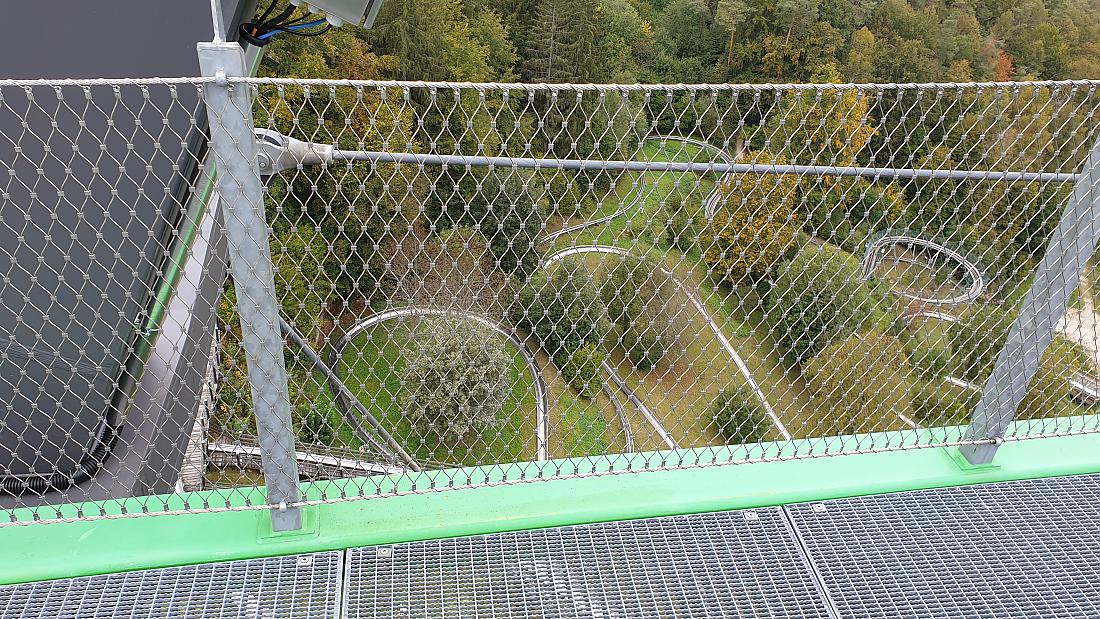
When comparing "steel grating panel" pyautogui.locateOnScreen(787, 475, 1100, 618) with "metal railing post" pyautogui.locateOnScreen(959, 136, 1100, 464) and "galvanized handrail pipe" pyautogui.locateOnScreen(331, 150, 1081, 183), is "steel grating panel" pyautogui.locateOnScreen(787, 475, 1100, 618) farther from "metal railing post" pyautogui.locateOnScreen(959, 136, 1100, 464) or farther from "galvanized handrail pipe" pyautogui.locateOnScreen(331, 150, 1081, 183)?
"galvanized handrail pipe" pyautogui.locateOnScreen(331, 150, 1081, 183)

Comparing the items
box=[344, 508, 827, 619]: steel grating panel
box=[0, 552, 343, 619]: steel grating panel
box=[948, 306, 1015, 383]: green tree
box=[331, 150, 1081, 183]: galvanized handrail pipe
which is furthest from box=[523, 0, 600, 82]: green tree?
box=[0, 552, 343, 619]: steel grating panel

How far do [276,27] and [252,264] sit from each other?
1.46 metres

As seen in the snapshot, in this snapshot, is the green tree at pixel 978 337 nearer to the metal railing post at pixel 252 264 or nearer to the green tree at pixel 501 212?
the green tree at pixel 501 212

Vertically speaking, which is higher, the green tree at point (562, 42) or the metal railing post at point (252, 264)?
the metal railing post at point (252, 264)

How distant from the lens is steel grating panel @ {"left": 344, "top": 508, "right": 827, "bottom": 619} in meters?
1.36

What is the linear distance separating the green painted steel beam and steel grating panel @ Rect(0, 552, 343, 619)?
0.08ft

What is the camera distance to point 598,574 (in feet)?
4.68

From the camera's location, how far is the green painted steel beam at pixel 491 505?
142 cm

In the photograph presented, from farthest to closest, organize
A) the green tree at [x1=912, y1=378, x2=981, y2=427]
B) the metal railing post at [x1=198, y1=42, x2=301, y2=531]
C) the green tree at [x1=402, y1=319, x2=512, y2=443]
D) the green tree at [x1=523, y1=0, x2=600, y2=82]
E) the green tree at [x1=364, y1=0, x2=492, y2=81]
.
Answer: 1. the green tree at [x1=523, y1=0, x2=600, y2=82]
2. the green tree at [x1=364, y1=0, x2=492, y2=81]
3. the green tree at [x1=912, y1=378, x2=981, y2=427]
4. the green tree at [x1=402, y1=319, x2=512, y2=443]
5. the metal railing post at [x1=198, y1=42, x2=301, y2=531]

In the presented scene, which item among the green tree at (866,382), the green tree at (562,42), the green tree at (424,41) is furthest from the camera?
the green tree at (562,42)

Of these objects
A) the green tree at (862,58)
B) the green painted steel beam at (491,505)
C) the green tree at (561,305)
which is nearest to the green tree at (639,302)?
the green tree at (561,305)

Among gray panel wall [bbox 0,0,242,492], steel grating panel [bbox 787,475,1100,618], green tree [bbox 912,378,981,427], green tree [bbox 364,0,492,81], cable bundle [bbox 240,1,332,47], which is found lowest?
green tree [bbox 912,378,981,427]

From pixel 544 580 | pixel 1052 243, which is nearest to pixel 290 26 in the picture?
pixel 544 580

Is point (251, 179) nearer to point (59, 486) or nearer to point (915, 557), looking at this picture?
point (59, 486)
